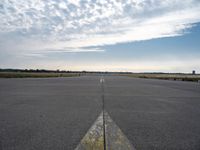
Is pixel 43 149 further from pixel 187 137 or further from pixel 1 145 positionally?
pixel 187 137

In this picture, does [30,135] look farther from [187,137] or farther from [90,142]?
[187,137]

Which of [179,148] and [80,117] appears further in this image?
[80,117]

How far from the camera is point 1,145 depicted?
3.68 m

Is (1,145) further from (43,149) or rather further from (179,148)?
(179,148)

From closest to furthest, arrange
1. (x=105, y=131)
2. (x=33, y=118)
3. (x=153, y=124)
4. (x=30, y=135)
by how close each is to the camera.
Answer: (x=30, y=135), (x=105, y=131), (x=153, y=124), (x=33, y=118)

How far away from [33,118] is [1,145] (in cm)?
217

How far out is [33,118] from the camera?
585 cm

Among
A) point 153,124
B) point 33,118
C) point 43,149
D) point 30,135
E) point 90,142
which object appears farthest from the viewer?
point 33,118

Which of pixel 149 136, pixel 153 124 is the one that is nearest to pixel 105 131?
pixel 149 136

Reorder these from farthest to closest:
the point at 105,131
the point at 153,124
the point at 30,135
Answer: the point at 153,124, the point at 105,131, the point at 30,135

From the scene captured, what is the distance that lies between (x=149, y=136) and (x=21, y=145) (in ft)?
9.07

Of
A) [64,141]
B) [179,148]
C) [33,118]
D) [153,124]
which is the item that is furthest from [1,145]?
[153,124]

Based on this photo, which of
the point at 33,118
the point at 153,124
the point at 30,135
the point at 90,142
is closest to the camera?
the point at 90,142

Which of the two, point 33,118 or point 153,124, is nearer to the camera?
point 153,124
